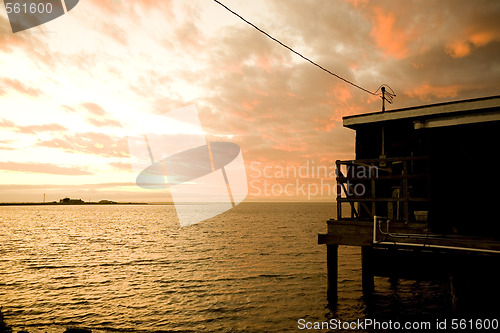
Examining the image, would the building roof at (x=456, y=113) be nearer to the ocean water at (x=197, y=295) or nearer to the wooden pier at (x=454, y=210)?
the wooden pier at (x=454, y=210)

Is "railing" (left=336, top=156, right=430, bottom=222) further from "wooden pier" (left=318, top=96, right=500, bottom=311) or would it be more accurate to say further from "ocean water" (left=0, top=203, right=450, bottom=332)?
"ocean water" (left=0, top=203, right=450, bottom=332)

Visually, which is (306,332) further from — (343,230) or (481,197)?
(481,197)

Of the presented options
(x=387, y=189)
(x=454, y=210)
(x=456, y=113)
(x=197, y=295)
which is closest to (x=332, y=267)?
(x=387, y=189)

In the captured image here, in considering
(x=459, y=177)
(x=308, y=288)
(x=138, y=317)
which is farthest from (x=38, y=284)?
(x=459, y=177)

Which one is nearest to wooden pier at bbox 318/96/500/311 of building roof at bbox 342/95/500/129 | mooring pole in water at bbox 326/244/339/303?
building roof at bbox 342/95/500/129

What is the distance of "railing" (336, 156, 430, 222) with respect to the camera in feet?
32.3

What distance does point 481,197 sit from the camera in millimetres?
8688

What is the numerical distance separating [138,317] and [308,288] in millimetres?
8220

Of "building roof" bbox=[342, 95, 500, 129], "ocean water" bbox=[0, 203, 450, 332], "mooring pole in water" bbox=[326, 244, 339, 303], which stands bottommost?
"ocean water" bbox=[0, 203, 450, 332]

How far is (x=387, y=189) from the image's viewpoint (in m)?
13.2

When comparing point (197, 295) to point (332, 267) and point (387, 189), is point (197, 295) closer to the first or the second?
point (332, 267)

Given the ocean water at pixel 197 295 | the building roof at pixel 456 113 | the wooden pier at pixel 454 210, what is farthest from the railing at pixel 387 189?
the ocean water at pixel 197 295

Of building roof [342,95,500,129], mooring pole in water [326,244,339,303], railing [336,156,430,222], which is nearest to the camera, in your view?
building roof [342,95,500,129]

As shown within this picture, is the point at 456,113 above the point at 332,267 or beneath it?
above
